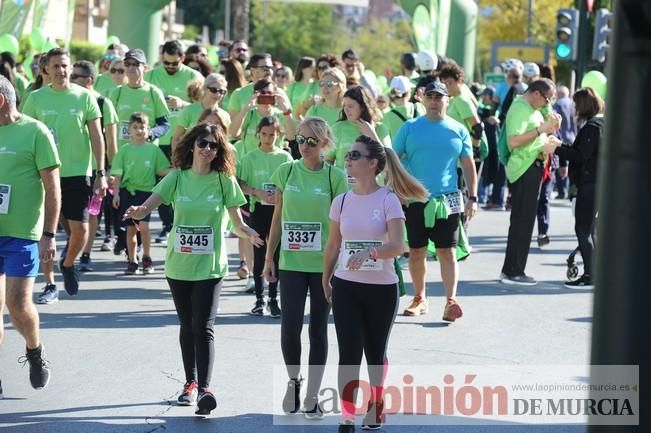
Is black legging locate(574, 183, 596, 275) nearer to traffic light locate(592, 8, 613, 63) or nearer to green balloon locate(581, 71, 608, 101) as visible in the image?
green balloon locate(581, 71, 608, 101)

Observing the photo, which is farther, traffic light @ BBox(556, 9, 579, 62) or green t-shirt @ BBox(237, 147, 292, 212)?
traffic light @ BBox(556, 9, 579, 62)

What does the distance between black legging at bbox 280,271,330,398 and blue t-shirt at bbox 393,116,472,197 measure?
116 inches

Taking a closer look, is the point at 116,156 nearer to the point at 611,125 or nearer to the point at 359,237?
the point at 359,237

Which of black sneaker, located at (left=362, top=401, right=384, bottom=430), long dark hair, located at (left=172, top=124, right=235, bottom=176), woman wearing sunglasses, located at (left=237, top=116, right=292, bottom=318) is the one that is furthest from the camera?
woman wearing sunglasses, located at (left=237, top=116, right=292, bottom=318)

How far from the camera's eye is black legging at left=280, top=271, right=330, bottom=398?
7.31 meters

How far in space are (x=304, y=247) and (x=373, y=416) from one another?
42.8 inches

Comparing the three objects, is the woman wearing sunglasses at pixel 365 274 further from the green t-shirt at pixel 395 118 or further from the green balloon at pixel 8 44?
the green balloon at pixel 8 44

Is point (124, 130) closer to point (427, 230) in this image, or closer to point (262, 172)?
point (262, 172)

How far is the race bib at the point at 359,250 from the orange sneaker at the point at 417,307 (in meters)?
3.88

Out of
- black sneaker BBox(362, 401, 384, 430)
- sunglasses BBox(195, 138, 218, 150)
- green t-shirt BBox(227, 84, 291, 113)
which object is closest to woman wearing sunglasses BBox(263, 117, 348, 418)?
black sneaker BBox(362, 401, 384, 430)

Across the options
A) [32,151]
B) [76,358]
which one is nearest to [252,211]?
[76,358]

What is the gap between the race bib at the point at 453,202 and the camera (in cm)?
1032

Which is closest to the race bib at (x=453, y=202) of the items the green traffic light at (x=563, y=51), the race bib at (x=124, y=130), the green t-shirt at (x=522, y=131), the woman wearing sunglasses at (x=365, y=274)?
the green t-shirt at (x=522, y=131)

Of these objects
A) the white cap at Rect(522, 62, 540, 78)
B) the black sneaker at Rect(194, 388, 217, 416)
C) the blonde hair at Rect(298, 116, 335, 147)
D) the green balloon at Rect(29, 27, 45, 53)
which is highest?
the green balloon at Rect(29, 27, 45, 53)
